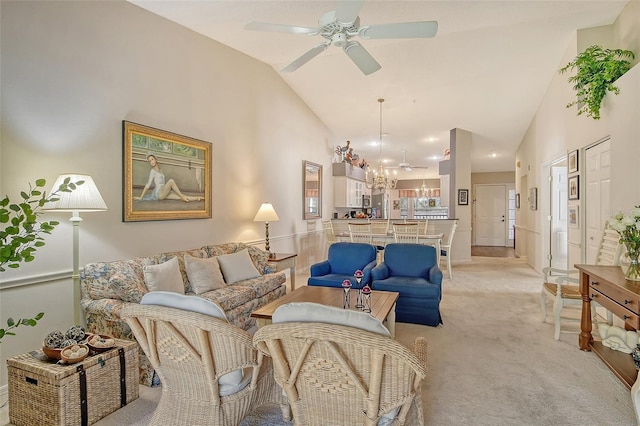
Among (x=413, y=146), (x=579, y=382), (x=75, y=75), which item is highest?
(x=413, y=146)

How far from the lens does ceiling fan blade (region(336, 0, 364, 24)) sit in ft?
7.87

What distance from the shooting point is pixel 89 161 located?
2920mm

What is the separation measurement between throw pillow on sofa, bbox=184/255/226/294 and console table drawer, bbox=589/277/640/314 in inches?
131

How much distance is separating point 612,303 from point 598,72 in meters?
2.64

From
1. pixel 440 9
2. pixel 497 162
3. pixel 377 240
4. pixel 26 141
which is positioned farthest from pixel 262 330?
pixel 497 162

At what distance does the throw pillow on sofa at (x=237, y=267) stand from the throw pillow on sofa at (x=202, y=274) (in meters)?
0.16

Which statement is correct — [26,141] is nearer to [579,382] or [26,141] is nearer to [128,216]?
[128,216]

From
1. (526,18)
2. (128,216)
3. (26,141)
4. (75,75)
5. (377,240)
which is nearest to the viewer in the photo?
(26,141)

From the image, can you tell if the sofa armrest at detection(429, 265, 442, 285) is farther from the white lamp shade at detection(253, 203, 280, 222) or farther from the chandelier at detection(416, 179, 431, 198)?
the chandelier at detection(416, 179, 431, 198)

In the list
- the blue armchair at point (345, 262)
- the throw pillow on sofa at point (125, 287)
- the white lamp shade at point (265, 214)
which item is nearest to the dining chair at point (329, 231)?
the white lamp shade at point (265, 214)

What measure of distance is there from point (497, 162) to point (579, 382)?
8.81 metres

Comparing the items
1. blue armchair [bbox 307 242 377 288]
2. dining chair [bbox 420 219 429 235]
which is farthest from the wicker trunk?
dining chair [bbox 420 219 429 235]

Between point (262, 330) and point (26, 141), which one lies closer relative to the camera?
point (262, 330)

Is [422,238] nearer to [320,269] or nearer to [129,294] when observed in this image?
[320,269]
